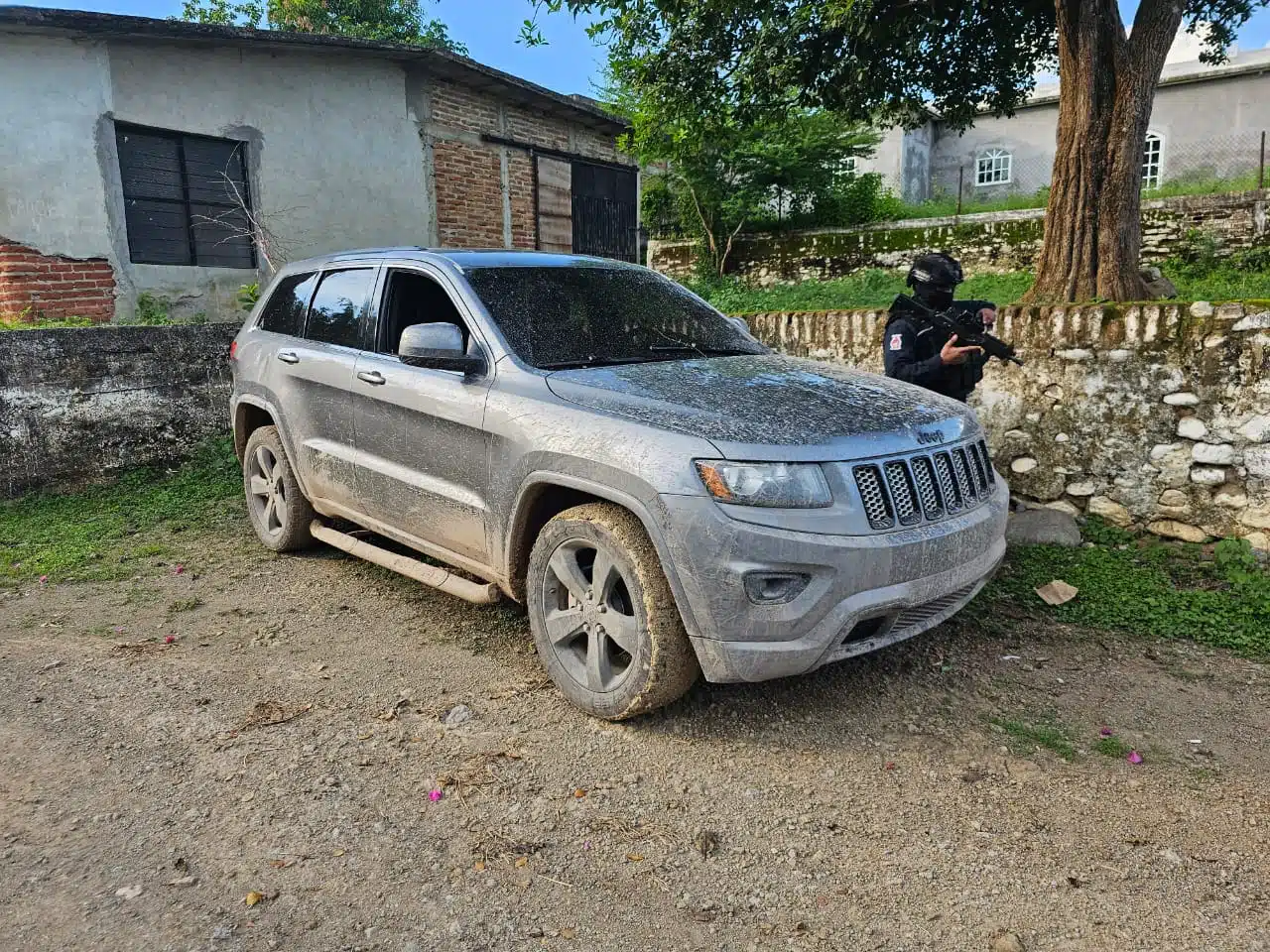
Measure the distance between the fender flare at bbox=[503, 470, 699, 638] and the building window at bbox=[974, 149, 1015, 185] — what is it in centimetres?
2362

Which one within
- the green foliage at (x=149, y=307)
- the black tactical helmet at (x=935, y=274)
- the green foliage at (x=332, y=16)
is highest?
the green foliage at (x=332, y=16)

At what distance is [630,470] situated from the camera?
301 cm

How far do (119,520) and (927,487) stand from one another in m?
5.70

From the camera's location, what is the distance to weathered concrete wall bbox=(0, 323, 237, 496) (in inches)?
254

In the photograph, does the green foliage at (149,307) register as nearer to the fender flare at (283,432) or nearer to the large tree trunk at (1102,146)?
the fender flare at (283,432)

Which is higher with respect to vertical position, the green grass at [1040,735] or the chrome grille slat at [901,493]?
the chrome grille slat at [901,493]

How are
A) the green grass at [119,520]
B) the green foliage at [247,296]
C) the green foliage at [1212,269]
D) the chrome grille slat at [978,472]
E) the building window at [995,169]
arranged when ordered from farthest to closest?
the building window at [995,169], the green foliage at [247,296], the green foliage at [1212,269], the green grass at [119,520], the chrome grille slat at [978,472]

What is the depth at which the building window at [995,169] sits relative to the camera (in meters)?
23.2

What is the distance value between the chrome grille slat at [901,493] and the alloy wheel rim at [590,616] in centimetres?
99

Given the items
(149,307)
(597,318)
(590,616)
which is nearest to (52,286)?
(149,307)

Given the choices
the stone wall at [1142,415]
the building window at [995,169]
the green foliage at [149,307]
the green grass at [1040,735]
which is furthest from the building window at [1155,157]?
the green grass at [1040,735]

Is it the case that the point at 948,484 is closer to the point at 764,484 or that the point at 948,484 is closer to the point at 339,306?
the point at 764,484

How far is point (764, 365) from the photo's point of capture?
12.8 ft

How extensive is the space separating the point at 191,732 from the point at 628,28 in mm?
7525
